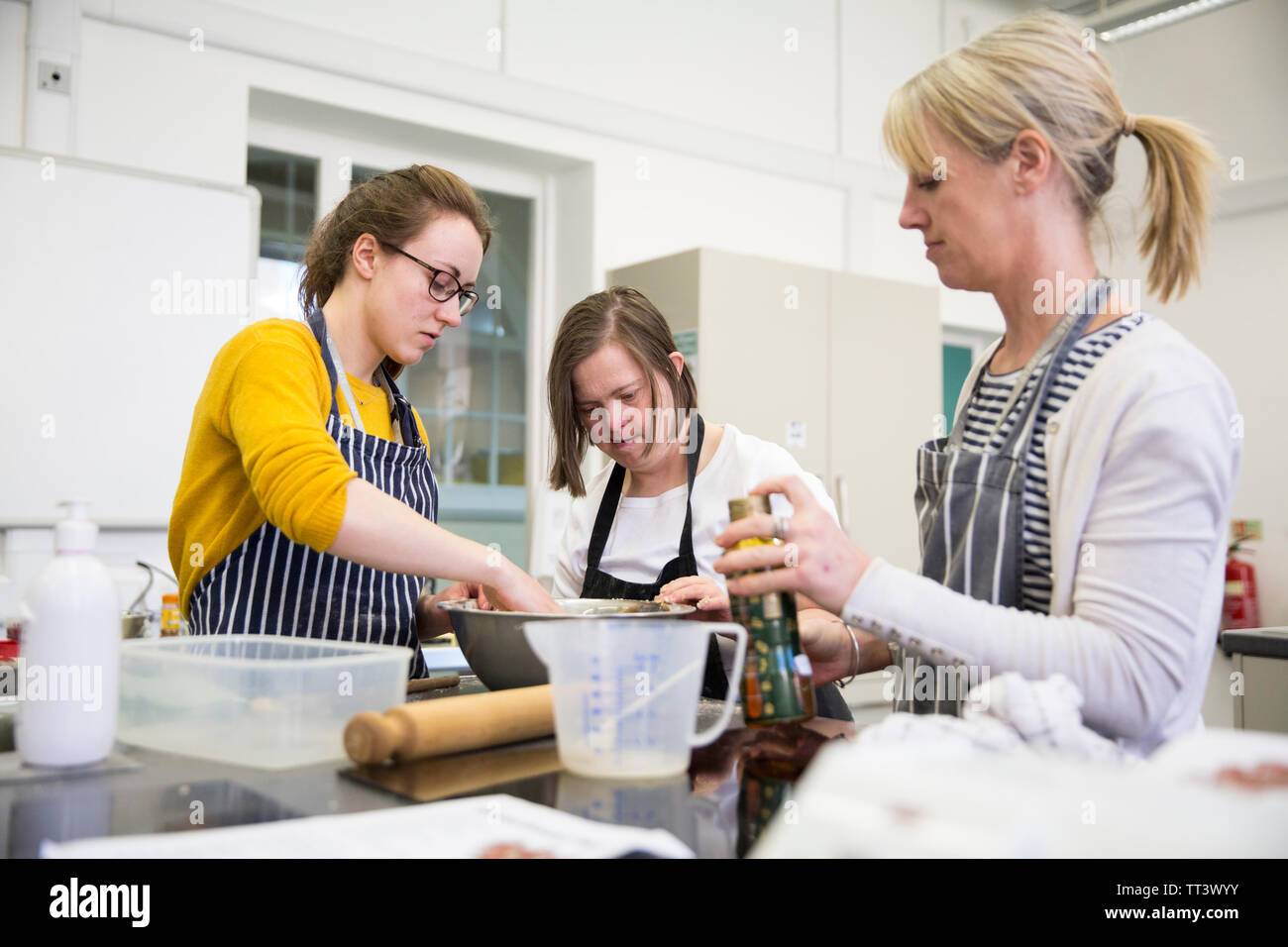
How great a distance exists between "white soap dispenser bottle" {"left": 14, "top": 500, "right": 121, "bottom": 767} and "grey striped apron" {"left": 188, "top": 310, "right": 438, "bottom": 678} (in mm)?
476

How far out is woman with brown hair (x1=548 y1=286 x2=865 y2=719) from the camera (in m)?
1.84

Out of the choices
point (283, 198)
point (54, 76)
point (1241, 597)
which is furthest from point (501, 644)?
point (1241, 597)

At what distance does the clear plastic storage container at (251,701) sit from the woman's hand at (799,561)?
0.33 metres

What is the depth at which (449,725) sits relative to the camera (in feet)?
3.14

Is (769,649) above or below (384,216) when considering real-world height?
below

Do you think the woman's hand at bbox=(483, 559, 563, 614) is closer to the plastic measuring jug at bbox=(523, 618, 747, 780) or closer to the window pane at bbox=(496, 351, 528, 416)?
the plastic measuring jug at bbox=(523, 618, 747, 780)

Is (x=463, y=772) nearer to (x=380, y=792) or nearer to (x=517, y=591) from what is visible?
(x=380, y=792)

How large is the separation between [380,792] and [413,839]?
16 centimetres

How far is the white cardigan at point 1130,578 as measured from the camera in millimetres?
927

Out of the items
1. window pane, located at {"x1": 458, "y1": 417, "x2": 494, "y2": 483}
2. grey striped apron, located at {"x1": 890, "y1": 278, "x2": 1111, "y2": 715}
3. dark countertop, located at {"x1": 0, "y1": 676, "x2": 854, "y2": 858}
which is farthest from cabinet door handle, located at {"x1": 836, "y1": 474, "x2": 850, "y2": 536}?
dark countertop, located at {"x1": 0, "y1": 676, "x2": 854, "y2": 858}

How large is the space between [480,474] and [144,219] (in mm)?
1422

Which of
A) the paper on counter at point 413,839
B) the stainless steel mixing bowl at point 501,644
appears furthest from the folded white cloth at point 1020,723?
the stainless steel mixing bowl at point 501,644
